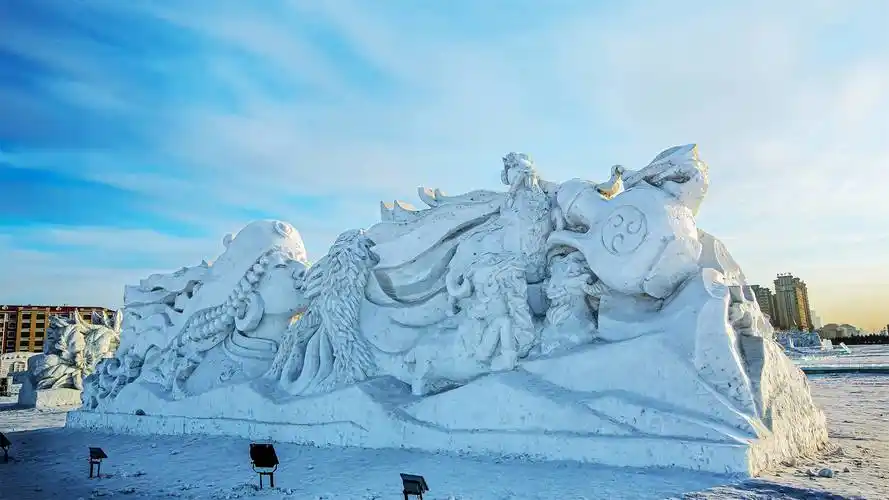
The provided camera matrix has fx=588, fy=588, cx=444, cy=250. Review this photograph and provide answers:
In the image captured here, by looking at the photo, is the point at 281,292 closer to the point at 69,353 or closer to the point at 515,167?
the point at 515,167

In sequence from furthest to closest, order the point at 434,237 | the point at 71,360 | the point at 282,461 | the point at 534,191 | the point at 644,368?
the point at 71,360 → the point at 434,237 → the point at 534,191 → the point at 282,461 → the point at 644,368

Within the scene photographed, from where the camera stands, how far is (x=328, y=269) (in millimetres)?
6277

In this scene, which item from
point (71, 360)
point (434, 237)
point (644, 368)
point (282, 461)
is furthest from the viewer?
point (71, 360)

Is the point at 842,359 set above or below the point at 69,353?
below

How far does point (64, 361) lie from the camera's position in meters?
11.8

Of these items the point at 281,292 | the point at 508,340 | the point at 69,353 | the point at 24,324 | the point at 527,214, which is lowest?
the point at 508,340

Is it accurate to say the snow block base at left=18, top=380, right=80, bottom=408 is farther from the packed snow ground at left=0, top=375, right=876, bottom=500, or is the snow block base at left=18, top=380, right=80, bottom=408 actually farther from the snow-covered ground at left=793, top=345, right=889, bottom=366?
the snow-covered ground at left=793, top=345, right=889, bottom=366

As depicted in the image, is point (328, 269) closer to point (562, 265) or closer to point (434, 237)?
point (434, 237)

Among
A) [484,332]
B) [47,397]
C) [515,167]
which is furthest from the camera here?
[47,397]

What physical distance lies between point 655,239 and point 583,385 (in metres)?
1.25

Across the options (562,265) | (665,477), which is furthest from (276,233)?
(665,477)

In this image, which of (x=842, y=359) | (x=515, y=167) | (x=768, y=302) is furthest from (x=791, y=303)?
(x=515, y=167)

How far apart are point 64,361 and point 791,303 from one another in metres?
47.4

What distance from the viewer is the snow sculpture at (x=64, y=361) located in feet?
37.7
